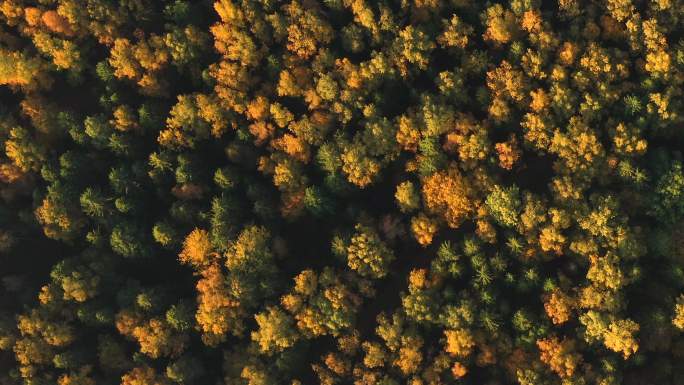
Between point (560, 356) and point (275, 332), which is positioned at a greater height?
point (275, 332)

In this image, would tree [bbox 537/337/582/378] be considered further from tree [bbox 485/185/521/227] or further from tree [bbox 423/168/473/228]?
tree [bbox 423/168/473/228]

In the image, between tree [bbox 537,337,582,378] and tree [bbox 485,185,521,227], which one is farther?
tree [bbox 485,185,521,227]

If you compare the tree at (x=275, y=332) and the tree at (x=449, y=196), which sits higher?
the tree at (x=449, y=196)

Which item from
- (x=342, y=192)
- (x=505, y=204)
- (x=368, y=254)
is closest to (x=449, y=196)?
(x=505, y=204)

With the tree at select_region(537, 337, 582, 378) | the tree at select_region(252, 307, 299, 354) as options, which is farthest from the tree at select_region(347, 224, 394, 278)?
the tree at select_region(537, 337, 582, 378)

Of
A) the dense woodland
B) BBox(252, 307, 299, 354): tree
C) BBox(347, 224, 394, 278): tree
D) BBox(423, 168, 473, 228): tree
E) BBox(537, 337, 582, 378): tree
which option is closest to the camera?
BBox(537, 337, 582, 378): tree

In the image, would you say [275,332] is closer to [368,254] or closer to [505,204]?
[368,254]

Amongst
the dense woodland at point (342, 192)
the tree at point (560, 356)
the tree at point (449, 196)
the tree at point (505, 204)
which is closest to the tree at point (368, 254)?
the dense woodland at point (342, 192)

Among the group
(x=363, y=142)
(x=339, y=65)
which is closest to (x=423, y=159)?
(x=363, y=142)

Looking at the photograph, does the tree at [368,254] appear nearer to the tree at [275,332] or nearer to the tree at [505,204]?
the tree at [275,332]
